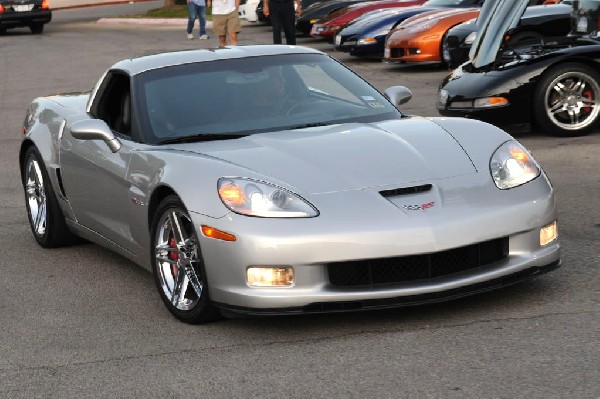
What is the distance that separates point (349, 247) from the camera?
5574 mm

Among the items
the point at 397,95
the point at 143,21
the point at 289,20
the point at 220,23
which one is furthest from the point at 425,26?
the point at 143,21

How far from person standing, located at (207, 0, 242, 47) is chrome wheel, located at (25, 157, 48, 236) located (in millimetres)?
12312

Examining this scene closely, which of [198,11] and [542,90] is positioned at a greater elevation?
[542,90]

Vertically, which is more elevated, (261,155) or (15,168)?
(261,155)

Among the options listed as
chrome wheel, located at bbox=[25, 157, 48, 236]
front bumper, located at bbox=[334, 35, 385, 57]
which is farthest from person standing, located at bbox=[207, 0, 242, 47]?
chrome wheel, located at bbox=[25, 157, 48, 236]

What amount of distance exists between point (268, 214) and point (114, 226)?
158 centimetres

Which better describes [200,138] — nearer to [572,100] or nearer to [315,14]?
[572,100]

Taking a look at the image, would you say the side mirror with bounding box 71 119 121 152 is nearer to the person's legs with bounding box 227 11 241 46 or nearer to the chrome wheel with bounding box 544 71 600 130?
the chrome wheel with bounding box 544 71 600 130

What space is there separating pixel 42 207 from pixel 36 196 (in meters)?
0.16

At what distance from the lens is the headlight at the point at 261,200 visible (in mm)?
5723

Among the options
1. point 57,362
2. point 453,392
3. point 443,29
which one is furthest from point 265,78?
point 443,29

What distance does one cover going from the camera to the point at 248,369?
17.2 feet

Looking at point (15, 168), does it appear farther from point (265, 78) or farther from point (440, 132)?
point (440, 132)

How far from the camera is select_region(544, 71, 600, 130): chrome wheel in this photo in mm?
11734
